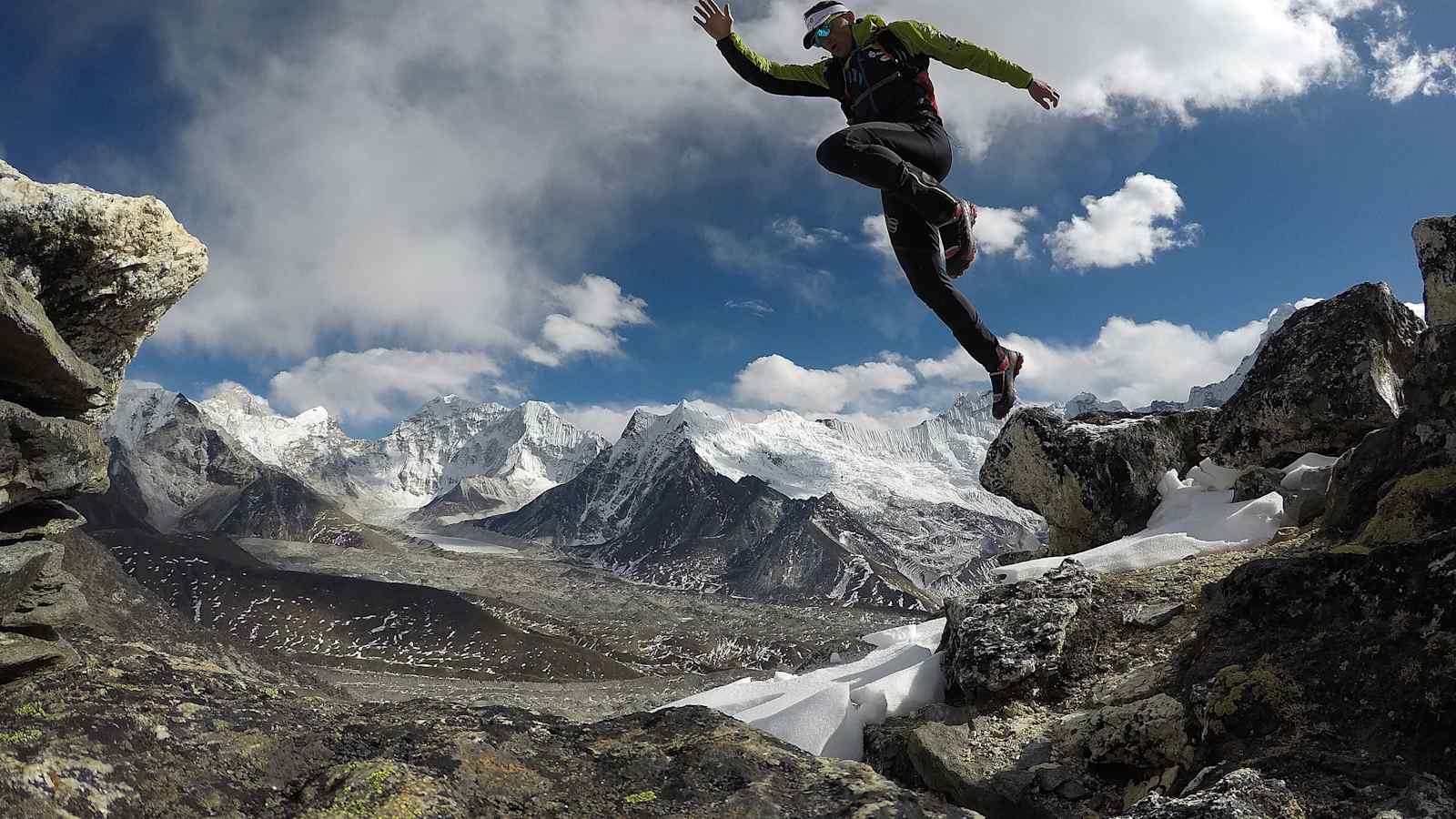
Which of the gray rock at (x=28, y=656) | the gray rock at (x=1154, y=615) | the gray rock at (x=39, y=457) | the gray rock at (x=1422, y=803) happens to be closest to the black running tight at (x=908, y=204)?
the gray rock at (x=1154, y=615)

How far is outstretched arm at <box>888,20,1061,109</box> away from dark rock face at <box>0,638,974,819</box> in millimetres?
7372

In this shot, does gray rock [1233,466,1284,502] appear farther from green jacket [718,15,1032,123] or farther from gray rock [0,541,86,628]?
gray rock [0,541,86,628]

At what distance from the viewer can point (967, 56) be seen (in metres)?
8.88

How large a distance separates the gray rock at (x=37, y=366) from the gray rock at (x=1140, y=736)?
12.3 meters

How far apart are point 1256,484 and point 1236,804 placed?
13.8 meters

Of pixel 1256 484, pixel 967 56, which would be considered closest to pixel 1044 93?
pixel 967 56

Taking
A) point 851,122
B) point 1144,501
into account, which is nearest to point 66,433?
point 851,122

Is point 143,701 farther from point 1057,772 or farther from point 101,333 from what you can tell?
point 101,333

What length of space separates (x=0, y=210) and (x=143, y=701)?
7.45 m

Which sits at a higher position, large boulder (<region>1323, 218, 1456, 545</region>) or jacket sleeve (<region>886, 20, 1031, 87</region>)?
jacket sleeve (<region>886, 20, 1031, 87</region>)

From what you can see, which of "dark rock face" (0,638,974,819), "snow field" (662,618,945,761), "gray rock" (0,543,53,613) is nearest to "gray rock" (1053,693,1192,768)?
"snow field" (662,618,945,761)

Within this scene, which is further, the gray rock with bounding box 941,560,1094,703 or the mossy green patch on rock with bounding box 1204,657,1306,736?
the gray rock with bounding box 941,560,1094,703

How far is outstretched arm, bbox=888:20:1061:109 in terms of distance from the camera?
341 inches

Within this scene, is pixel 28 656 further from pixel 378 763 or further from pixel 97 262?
pixel 97 262
